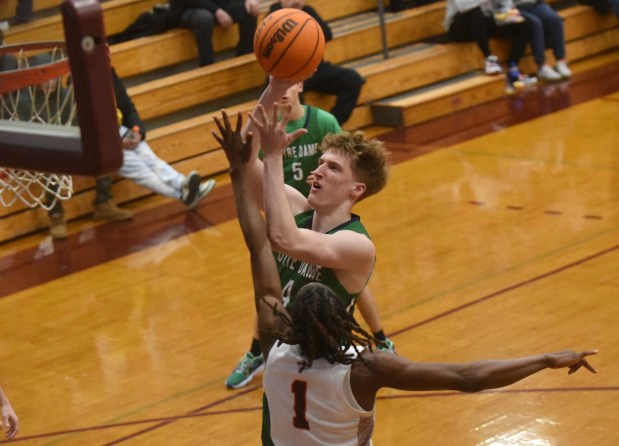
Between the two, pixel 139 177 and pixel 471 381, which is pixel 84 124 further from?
pixel 139 177

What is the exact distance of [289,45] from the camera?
4.57 metres

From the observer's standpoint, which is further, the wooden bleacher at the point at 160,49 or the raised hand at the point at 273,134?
the wooden bleacher at the point at 160,49

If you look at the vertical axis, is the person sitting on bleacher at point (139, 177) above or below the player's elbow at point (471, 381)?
below

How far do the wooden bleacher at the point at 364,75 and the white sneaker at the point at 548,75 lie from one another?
492mm

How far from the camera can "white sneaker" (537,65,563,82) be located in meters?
13.0


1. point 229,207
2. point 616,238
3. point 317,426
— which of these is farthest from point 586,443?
point 229,207

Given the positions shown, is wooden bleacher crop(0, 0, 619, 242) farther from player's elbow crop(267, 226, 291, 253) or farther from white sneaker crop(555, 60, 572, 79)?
player's elbow crop(267, 226, 291, 253)

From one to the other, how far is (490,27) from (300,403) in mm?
10268

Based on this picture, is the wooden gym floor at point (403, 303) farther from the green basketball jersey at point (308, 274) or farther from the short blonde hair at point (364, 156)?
the short blonde hair at point (364, 156)

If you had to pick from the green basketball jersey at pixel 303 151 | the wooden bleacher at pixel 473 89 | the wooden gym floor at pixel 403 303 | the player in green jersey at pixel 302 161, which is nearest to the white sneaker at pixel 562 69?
the wooden bleacher at pixel 473 89

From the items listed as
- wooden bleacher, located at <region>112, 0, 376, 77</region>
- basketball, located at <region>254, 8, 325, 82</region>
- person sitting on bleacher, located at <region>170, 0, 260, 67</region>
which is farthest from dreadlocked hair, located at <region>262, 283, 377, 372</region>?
person sitting on bleacher, located at <region>170, 0, 260, 67</region>

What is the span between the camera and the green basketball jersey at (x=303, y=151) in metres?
5.83

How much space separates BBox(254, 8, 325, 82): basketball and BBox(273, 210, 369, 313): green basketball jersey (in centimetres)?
64

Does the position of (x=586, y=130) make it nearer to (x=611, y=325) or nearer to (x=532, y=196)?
(x=532, y=196)
